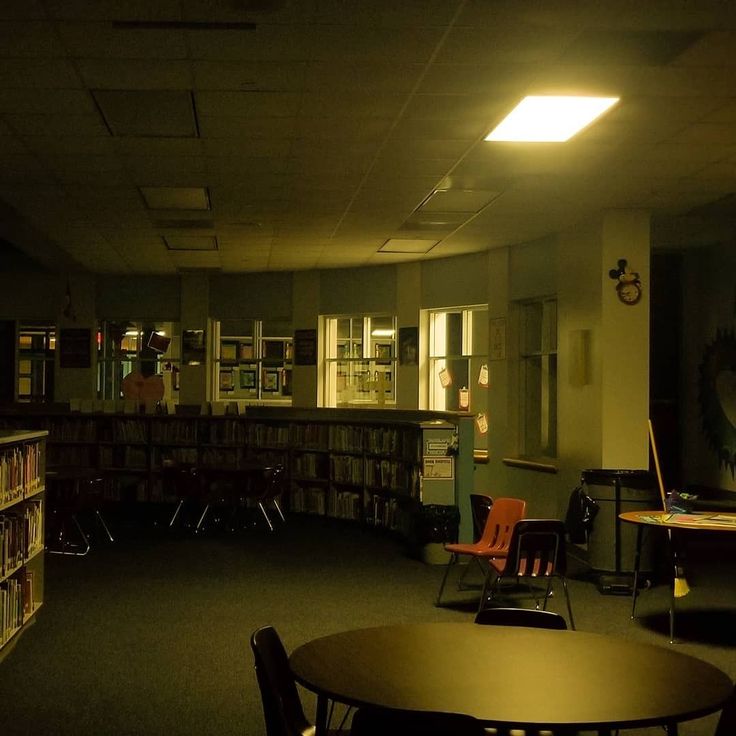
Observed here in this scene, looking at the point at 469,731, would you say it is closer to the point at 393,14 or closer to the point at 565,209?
the point at 393,14

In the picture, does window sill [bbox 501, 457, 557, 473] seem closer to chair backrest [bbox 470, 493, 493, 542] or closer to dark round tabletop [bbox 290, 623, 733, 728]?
chair backrest [bbox 470, 493, 493, 542]

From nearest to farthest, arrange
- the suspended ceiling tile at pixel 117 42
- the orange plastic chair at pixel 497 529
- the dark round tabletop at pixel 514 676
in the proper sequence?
the dark round tabletop at pixel 514 676 → the suspended ceiling tile at pixel 117 42 → the orange plastic chair at pixel 497 529

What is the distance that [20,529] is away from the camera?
610cm

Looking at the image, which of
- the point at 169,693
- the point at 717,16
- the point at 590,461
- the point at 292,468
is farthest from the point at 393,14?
the point at 292,468

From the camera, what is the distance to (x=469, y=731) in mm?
2395

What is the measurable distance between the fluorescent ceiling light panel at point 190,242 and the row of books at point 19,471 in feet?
16.0

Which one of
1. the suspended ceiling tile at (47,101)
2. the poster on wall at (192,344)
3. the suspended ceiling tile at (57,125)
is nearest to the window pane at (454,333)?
the poster on wall at (192,344)

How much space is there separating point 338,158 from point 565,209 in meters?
2.82

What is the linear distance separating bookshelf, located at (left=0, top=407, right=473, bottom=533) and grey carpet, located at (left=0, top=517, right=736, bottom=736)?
994 mm

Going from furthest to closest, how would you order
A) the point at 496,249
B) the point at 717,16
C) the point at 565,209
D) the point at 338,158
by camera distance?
the point at 496,249 < the point at 565,209 < the point at 338,158 < the point at 717,16

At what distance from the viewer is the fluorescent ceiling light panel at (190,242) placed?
36.6 feet

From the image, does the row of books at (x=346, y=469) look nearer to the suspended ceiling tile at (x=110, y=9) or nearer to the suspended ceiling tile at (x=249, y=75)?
the suspended ceiling tile at (x=249, y=75)

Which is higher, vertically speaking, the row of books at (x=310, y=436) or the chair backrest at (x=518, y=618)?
the row of books at (x=310, y=436)

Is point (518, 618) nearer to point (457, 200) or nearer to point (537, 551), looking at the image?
point (537, 551)
